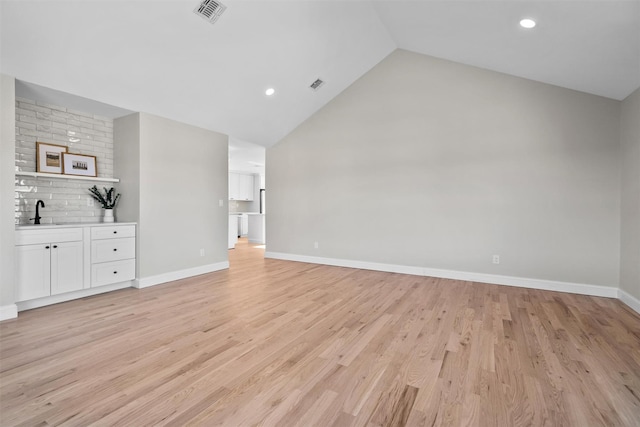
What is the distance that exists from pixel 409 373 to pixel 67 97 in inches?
177

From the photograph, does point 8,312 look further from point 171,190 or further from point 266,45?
point 266,45

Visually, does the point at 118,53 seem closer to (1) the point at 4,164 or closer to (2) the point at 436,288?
(1) the point at 4,164

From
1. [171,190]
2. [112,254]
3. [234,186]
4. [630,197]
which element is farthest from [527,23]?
[234,186]

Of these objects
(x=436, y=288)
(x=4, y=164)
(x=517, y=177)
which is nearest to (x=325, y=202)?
(x=436, y=288)

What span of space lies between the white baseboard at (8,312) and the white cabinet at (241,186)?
7.48 meters

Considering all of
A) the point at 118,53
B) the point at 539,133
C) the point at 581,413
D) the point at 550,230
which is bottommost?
the point at 581,413

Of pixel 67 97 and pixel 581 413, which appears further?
pixel 67 97

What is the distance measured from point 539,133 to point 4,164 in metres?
6.16

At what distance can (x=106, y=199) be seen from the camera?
421 centimetres

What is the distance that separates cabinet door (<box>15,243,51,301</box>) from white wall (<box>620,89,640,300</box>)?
6.35 meters

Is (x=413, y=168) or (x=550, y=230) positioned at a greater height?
(x=413, y=168)

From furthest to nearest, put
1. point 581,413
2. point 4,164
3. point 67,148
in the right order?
point 67,148 < point 4,164 < point 581,413

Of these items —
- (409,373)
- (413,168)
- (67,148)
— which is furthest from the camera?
(413,168)

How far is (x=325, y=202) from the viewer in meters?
5.74
